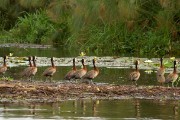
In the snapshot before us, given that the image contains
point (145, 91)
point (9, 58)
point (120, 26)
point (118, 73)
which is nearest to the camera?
point (145, 91)

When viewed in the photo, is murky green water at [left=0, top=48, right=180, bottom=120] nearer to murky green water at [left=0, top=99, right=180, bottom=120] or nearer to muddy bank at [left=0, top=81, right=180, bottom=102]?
murky green water at [left=0, top=99, right=180, bottom=120]

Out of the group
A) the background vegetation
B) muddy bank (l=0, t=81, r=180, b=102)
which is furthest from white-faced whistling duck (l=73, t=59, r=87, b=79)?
the background vegetation

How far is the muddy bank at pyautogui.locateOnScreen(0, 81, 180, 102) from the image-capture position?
1942cm

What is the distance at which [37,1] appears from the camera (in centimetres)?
5909

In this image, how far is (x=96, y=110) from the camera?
17.8 m

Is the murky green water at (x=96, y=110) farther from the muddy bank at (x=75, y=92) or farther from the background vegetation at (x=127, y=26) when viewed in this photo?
the background vegetation at (x=127, y=26)

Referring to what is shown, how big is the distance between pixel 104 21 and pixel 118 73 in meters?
13.2

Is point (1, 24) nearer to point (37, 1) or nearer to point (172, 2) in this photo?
point (37, 1)

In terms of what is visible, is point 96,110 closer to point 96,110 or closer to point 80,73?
point 96,110

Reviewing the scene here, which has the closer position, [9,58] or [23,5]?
[9,58]

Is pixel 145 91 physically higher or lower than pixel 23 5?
lower

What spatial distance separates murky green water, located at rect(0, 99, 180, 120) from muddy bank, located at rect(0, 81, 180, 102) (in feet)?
2.15

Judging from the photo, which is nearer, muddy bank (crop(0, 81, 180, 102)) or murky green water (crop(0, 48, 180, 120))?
murky green water (crop(0, 48, 180, 120))

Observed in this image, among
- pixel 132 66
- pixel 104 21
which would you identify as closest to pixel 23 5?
pixel 104 21
